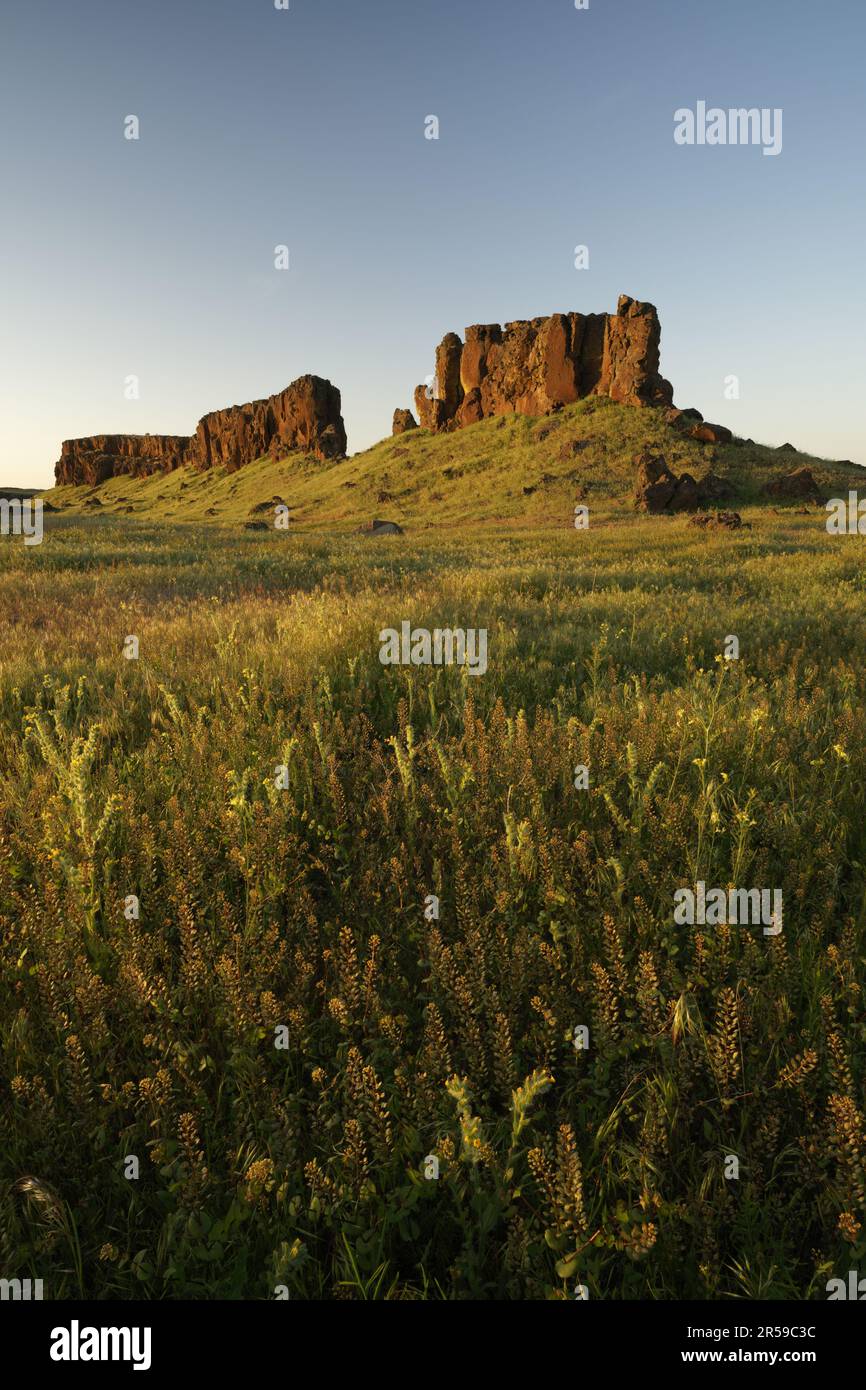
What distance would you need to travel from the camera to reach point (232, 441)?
144375mm

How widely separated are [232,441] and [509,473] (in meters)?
96.9

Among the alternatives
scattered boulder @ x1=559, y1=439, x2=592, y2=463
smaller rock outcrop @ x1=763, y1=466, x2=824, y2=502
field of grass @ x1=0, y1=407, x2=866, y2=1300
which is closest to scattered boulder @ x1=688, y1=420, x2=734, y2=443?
scattered boulder @ x1=559, y1=439, x2=592, y2=463

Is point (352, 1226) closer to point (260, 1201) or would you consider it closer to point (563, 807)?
point (260, 1201)

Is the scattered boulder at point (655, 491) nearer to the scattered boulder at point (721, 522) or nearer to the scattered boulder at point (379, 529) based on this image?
the scattered boulder at point (721, 522)

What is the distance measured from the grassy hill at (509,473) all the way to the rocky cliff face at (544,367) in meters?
3.88

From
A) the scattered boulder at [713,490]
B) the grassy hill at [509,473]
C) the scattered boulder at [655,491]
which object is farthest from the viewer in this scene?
the grassy hill at [509,473]

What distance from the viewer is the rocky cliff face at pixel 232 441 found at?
125125mm

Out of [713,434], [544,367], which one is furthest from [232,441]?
[713,434]

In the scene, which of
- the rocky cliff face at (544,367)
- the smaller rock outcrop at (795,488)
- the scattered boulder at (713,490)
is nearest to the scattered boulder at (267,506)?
the rocky cliff face at (544,367)

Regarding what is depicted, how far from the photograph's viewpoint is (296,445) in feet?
427

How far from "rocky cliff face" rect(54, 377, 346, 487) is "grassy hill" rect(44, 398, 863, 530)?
14.1 metres

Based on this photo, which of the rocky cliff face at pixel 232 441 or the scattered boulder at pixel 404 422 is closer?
the scattered boulder at pixel 404 422

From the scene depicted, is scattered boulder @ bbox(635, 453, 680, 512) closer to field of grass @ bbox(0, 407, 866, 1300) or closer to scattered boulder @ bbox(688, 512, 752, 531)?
scattered boulder @ bbox(688, 512, 752, 531)

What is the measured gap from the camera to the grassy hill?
183ft
